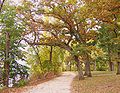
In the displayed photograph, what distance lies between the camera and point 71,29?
25.2m

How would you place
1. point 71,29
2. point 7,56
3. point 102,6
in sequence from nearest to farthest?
point 102,6, point 7,56, point 71,29

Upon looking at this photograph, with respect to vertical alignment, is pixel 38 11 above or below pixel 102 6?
above

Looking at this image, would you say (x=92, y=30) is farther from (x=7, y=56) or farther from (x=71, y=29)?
(x=7, y=56)

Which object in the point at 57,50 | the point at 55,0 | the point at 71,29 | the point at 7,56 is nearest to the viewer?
the point at 7,56

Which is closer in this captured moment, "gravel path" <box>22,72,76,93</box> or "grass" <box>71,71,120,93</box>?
"grass" <box>71,71,120,93</box>

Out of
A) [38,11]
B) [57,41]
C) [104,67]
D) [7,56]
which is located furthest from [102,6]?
[104,67]

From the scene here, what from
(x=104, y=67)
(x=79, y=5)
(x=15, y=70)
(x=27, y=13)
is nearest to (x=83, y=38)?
(x=79, y=5)

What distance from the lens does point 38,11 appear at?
2322cm

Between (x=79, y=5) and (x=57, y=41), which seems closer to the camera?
(x=79, y=5)

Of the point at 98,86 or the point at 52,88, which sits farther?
the point at 98,86

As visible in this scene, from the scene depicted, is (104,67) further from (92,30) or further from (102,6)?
(102,6)

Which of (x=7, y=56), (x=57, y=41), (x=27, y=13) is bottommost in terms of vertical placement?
(x=7, y=56)

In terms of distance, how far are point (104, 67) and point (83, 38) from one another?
78.8ft

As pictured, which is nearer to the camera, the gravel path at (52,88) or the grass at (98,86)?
the grass at (98,86)
